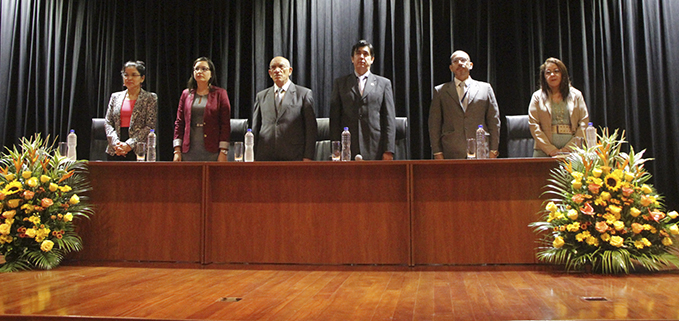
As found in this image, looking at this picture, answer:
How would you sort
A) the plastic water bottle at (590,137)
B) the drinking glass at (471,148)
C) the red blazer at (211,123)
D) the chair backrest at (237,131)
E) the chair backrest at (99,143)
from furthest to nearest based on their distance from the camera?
the chair backrest at (237,131) < the chair backrest at (99,143) < the red blazer at (211,123) < the drinking glass at (471,148) < the plastic water bottle at (590,137)

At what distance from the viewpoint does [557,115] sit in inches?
126

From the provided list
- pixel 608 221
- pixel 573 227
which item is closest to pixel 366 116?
pixel 573 227

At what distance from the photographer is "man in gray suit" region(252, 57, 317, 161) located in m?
3.37

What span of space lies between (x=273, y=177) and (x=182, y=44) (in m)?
2.61

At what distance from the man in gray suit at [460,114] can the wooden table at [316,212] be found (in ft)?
2.10

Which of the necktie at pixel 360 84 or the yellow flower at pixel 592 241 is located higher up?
the necktie at pixel 360 84

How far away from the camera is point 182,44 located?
483cm

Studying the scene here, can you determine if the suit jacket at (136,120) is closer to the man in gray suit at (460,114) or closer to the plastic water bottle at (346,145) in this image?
the plastic water bottle at (346,145)

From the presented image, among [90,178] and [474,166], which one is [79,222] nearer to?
[90,178]

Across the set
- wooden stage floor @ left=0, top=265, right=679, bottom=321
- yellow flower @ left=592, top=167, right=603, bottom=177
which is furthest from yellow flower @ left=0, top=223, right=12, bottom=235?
yellow flower @ left=592, top=167, right=603, bottom=177

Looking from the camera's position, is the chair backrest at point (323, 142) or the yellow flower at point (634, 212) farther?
the chair backrest at point (323, 142)

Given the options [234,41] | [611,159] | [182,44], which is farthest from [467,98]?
[182,44]

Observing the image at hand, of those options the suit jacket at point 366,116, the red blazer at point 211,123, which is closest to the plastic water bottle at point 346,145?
→ the suit jacket at point 366,116

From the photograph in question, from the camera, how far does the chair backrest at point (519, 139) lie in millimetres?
3752
